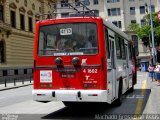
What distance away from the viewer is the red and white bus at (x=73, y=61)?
10688 mm

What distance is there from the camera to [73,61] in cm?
1086

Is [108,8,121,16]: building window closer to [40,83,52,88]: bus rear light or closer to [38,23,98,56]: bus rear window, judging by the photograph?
[38,23,98,56]: bus rear window

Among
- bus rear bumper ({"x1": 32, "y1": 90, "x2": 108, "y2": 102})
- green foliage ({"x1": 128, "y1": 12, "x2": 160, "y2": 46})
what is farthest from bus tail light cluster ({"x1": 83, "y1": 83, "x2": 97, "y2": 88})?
green foliage ({"x1": 128, "y1": 12, "x2": 160, "y2": 46})

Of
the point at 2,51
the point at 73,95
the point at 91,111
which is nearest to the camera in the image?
the point at 73,95

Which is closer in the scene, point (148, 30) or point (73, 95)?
point (73, 95)

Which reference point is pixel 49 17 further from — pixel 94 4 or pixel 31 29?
pixel 94 4

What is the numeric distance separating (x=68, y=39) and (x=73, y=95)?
5.67ft

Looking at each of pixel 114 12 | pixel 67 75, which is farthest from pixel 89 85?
pixel 114 12

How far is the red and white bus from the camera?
10.7 m

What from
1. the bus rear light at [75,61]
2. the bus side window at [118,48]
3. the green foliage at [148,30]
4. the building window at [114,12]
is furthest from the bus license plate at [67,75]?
the building window at [114,12]

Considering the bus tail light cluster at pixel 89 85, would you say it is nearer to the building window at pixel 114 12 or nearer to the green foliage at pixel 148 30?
the green foliage at pixel 148 30

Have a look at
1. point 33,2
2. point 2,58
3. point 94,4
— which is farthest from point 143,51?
point 2,58

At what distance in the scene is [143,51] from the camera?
84688mm

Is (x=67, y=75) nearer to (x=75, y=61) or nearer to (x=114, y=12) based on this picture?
(x=75, y=61)
